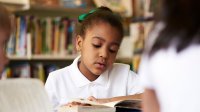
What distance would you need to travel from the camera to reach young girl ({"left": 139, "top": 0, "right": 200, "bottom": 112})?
54cm

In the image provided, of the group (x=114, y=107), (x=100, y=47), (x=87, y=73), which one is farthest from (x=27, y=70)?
(x=114, y=107)

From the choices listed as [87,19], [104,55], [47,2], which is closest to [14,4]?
[47,2]

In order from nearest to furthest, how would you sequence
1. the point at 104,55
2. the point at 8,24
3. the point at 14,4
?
the point at 8,24
the point at 104,55
the point at 14,4

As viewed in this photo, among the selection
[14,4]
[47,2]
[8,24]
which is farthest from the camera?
[47,2]

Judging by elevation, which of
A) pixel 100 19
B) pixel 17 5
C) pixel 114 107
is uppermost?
pixel 17 5

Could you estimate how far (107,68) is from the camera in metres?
1.43

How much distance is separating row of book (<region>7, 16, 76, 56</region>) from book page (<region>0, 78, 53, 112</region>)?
5.03ft

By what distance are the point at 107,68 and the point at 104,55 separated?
0.36 feet

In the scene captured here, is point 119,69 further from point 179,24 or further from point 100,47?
point 179,24

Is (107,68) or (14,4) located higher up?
(14,4)

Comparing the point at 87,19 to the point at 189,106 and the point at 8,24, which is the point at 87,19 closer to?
the point at 8,24

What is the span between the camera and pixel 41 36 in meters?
2.38

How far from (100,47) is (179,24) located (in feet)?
2.70

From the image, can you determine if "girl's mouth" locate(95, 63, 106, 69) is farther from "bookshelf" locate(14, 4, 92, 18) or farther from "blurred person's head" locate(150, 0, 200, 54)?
"bookshelf" locate(14, 4, 92, 18)
